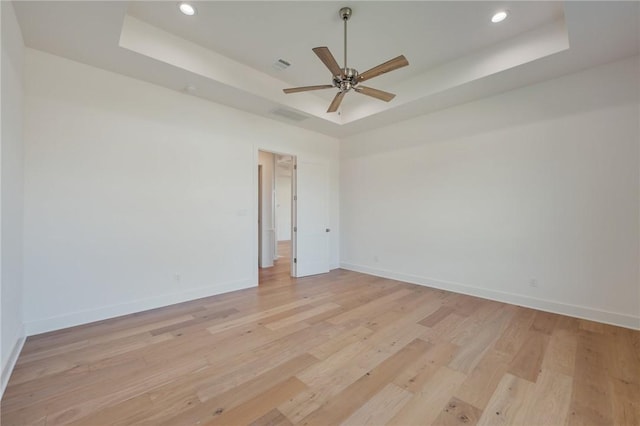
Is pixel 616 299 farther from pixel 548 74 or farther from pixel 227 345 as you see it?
pixel 227 345

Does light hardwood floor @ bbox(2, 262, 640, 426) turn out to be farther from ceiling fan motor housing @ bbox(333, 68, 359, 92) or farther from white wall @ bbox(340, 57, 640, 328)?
ceiling fan motor housing @ bbox(333, 68, 359, 92)

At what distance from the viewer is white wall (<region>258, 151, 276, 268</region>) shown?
6.29m

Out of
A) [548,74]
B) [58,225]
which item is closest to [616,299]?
[548,74]

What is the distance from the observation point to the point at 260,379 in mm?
2107

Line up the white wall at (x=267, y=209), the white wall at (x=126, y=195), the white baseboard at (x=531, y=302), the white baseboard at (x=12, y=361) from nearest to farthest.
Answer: the white baseboard at (x=12, y=361)
the white wall at (x=126, y=195)
the white baseboard at (x=531, y=302)
the white wall at (x=267, y=209)

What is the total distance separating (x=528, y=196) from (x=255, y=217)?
4154 mm

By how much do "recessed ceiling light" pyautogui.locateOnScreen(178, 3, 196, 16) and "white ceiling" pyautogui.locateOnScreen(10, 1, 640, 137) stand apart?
61mm

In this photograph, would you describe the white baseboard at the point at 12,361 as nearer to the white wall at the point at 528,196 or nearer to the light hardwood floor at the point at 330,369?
the light hardwood floor at the point at 330,369

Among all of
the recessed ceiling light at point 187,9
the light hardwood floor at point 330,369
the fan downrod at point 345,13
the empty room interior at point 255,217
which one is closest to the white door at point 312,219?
the empty room interior at point 255,217

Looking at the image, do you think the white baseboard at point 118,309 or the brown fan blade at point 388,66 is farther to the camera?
the white baseboard at point 118,309

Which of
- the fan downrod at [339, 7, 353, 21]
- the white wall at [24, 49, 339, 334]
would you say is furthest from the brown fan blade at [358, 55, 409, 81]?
the white wall at [24, 49, 339, 334]

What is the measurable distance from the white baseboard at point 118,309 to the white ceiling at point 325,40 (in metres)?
2.92

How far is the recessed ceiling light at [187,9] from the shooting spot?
8.82 feet

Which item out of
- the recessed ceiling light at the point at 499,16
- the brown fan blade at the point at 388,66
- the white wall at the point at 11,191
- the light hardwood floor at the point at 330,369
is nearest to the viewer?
the light hardwood floor at the point at 330,369
